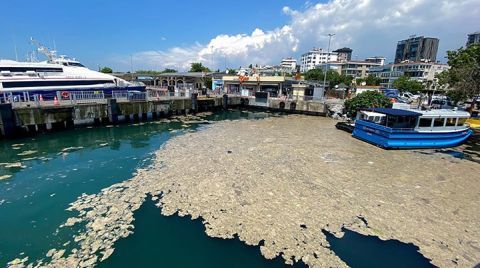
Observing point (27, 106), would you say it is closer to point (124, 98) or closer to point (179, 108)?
point (124, 98)

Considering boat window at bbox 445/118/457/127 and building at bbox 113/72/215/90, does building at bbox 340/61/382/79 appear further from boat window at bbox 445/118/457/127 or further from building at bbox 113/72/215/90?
boat window at bbox 445/118/457/127

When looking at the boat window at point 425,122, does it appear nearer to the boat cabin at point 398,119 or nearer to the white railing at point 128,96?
the boat cabin at point 398,119

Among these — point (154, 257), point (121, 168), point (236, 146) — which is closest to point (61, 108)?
point (121, 168)

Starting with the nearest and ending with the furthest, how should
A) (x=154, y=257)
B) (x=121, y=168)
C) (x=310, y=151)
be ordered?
1. (x=154, y=257)
2. (x=121, y=168)
3. (x=310, y=151)

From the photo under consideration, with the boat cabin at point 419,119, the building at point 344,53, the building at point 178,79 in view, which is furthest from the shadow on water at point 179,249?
the building at point 344,53

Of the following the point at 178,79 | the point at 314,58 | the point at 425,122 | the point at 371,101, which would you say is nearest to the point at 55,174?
the point at 425,122

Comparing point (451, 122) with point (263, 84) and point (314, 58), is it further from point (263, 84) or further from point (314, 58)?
point (314, 58)

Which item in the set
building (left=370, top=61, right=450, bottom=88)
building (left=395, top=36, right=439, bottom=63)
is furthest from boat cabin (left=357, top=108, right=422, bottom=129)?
building (left=395, top=36, right=439, bottom=63)

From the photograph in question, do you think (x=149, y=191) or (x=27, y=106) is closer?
(x=149, y=191)
